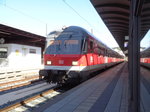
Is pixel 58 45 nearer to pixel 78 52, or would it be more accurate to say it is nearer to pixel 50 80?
pixel 78 52

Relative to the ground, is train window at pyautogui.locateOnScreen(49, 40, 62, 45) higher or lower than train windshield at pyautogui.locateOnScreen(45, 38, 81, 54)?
higher

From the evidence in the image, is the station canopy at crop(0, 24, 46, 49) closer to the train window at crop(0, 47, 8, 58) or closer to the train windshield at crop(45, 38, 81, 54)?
the train window at crop(0, 47, 8, 58)

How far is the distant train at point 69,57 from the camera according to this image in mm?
7742

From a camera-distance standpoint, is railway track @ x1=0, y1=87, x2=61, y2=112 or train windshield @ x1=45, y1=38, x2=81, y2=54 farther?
train windshield @ x1=45, y1=38, x2=81, y2=54

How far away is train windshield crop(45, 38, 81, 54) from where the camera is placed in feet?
26.0

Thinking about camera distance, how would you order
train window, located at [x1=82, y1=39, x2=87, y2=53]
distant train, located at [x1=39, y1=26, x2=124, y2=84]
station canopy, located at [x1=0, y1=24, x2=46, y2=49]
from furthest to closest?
station canopy, located at [x1=0, y1=24, x2=46, y2=49] → train window, located at [x1=82, y1=39, x2=87, y2=53] → distant train, located at [x1=39, y1=26, x2=124, y2=84]

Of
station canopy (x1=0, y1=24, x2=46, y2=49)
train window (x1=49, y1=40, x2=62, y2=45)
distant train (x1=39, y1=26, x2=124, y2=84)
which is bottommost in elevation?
distant train (x1=39, y1=26, x2=124, y2=84)

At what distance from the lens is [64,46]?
8.23m

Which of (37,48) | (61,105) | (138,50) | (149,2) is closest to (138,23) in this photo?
(138,50)

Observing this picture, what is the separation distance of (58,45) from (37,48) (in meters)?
13.9

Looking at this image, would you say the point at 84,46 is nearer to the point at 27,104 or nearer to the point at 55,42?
the point at 55,42

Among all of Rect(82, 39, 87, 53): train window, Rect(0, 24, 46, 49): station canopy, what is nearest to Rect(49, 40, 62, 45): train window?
Rect(82, 39, 87, 53): train window

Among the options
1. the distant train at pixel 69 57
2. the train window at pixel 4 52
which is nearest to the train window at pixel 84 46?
the distant train at pixel 69 57

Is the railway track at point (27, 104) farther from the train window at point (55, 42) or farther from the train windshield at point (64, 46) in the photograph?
the train window at point (55, 42)
